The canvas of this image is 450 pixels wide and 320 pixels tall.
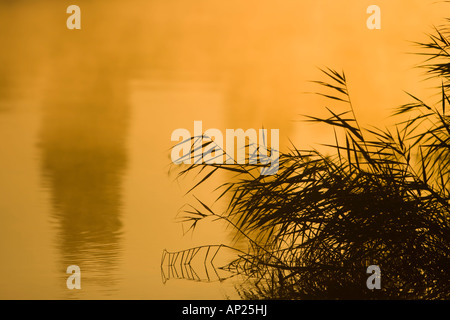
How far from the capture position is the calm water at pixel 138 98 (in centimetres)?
652

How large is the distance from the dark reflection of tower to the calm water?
2 cm

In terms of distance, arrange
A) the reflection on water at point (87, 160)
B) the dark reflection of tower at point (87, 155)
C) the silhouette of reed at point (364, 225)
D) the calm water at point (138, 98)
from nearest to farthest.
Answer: the silhouette of reed at point (364, 225) < the dark reflection of tower at point (87, 155) < the reflection on water at point (87, 160) < the calm water at point (138, 98)

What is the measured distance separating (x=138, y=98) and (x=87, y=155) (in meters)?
2.52

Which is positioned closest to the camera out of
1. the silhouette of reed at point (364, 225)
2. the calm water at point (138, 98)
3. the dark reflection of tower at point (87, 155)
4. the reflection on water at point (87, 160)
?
the silhouette of reed at point (364, 225)

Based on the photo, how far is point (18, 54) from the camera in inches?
544

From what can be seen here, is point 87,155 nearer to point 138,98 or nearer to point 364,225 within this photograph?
point 138,98

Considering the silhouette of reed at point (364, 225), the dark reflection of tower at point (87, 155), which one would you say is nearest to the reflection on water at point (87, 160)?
the dark reflection of tower at point (87, 155)

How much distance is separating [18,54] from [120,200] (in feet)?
21.7

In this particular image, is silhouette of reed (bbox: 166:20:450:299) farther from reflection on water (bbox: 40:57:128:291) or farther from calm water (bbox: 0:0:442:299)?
reflection on water (bbox: 40:57:128:291)

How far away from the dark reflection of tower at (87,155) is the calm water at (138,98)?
0.02 m

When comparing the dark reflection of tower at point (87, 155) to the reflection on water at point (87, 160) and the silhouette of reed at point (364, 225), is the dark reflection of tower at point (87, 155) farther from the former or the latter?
the silhouette of reed at point (364, 225)

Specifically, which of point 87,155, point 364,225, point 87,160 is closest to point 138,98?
point 87,155

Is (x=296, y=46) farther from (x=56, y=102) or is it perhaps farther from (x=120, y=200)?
(x=120, y=200)

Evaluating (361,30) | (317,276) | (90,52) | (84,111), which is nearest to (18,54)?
(90,52)
